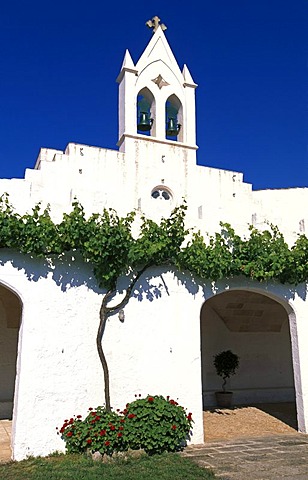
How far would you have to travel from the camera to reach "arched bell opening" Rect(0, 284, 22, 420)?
1010 centimetres

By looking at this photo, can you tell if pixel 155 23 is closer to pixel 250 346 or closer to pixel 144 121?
pixel 144 121

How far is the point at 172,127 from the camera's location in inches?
480

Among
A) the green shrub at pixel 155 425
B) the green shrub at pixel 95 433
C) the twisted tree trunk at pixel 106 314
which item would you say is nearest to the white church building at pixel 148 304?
the twisted tree trunk at pixel 106 314

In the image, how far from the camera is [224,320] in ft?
41.1

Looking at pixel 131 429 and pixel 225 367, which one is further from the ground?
pixel 225 367

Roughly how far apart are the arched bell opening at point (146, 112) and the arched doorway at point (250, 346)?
483 cm

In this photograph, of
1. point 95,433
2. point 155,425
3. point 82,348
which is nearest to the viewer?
point 95,433

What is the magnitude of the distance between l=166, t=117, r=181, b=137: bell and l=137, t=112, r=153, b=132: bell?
0.56 meters

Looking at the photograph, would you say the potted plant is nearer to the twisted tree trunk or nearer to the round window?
the round window

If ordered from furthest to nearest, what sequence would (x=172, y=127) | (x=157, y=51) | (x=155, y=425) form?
(x=157, y=51), (x=172, y=127), (x=155, y=425)

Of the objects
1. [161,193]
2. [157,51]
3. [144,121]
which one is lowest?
[161,193]

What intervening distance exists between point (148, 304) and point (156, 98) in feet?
19.8

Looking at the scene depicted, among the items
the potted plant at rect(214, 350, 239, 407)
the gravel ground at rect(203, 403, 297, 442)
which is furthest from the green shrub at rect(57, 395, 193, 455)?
the potted plant at rect(214, 350, 239, 407)

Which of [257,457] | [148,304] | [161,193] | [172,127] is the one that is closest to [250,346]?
[161,193]
